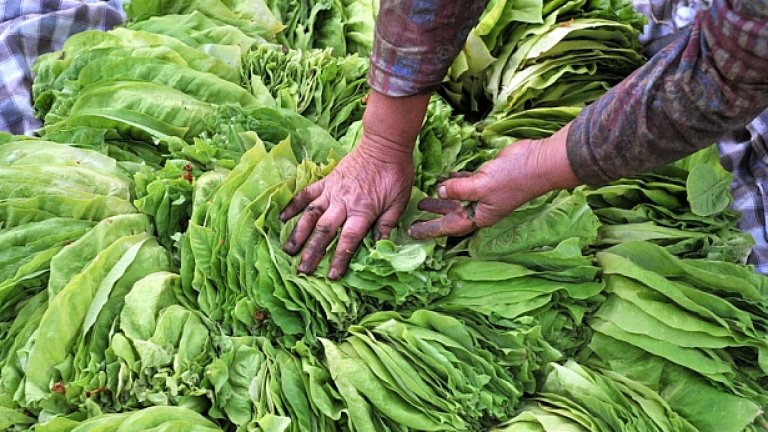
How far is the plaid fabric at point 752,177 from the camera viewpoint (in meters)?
1.87

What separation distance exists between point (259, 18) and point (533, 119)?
1.04 meters

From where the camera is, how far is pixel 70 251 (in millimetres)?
1558

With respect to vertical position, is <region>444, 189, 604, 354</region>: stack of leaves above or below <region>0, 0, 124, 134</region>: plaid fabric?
below

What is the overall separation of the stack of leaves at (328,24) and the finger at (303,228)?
0.87 metres

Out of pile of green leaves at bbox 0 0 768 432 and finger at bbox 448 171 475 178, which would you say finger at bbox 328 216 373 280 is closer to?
pile of green leaves at bbox 0 0 768 432

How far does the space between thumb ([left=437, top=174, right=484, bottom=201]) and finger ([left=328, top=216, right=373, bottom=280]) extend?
0.20 metres

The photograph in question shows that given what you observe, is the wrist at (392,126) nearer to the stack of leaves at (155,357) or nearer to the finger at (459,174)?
the finger at (459,174)

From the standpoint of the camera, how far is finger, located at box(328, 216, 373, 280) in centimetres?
155

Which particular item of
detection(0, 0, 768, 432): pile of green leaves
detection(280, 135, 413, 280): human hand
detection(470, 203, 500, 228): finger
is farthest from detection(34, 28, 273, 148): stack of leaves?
detection(470, 203, 500, 228): finger

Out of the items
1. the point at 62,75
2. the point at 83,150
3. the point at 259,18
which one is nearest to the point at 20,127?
the point at 62,75

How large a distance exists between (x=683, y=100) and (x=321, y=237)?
2.73 ft

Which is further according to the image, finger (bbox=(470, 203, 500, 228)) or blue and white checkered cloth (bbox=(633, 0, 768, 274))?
blue and white checkered cloth (bbox=(633, 0, 768, 274))

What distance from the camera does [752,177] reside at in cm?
196

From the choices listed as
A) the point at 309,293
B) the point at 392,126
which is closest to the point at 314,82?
the point at 392,126
